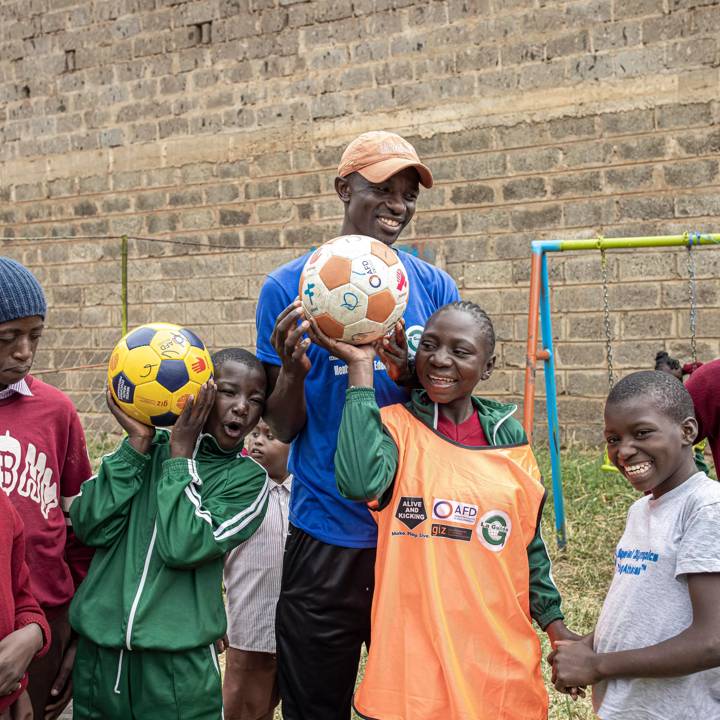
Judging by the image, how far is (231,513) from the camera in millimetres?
2439

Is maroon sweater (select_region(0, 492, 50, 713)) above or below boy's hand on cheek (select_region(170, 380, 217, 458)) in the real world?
below

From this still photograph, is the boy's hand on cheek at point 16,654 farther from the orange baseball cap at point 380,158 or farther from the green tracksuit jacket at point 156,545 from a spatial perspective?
the orange baseball cap at point 380,158

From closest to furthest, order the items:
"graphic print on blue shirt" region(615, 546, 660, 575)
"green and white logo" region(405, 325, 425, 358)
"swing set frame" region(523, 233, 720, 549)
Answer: "graphic print on blue shirt" region(615, 546, 660, 575) → "green and white logo" region(405, 325, 425, 358) → "swing set frame" region(523, 233, 720, 549)

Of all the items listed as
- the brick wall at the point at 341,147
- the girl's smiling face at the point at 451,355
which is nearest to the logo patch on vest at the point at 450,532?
the girl's smiling face at the point at 451,355

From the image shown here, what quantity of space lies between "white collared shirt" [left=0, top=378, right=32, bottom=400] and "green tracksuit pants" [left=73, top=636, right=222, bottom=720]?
0.71m

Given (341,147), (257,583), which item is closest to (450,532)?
(257,583)

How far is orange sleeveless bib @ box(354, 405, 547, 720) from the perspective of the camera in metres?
2.19

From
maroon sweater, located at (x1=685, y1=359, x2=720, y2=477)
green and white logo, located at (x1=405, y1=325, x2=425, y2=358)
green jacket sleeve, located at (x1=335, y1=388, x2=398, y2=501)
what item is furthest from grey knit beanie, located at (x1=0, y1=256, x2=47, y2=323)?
maroon sweater, located at (x1=685, y1=359, x2=720, y2=477)

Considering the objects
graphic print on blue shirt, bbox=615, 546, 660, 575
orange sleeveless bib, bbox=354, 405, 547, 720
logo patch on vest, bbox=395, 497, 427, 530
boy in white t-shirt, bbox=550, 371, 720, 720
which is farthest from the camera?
logo patch on vest, bbox=395, 497, 427, 530

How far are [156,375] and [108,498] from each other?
36 cm

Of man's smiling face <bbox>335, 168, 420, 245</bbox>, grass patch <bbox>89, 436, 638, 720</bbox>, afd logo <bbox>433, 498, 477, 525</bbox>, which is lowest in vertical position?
grass patch <bbox>89, 436, 638, 720</bbox>

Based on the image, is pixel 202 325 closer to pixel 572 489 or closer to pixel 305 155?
pixel 305 155

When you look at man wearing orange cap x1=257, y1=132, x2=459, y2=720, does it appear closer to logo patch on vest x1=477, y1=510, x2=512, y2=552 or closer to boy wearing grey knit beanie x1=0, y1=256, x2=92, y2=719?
logo patch on vest x1=477, y1=510, x2=512, y2=552

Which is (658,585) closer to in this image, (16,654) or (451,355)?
(451,355)
